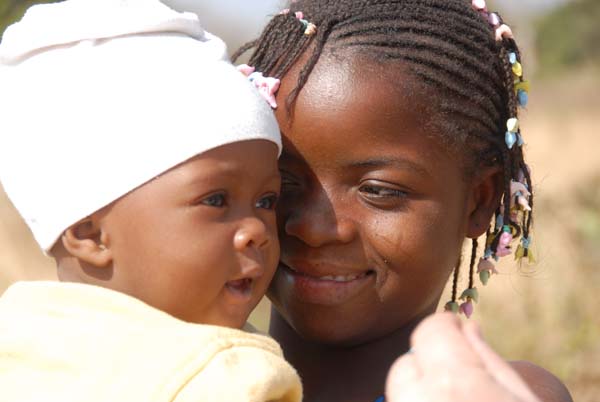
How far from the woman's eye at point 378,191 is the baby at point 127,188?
36cm

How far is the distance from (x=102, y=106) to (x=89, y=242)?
0.29 metres

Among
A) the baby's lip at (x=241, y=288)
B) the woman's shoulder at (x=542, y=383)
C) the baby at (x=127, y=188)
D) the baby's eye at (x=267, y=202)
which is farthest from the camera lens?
the woman's shoulder at (x=542, y=383)

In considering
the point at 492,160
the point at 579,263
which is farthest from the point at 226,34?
the point at 492,160

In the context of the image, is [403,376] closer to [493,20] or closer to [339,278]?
[339,278]

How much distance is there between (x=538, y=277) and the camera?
6.79 meters

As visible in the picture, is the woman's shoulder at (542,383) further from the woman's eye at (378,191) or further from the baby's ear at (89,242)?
the baby's ear at (89,242)

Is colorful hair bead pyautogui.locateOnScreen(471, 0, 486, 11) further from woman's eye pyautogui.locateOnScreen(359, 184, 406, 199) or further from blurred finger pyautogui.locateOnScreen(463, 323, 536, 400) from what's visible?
blurred finger pyautogui.locateOnScreen(463, 323, 536, 400)

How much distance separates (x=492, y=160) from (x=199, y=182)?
1.00 m

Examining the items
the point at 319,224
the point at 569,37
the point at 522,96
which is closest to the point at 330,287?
the point at 319,224

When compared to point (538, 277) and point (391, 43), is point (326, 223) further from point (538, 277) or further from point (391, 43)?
point (538, 277)

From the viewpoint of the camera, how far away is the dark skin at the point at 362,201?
107 inches

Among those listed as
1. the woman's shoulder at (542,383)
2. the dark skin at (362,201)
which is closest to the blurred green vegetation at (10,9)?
the dark skin at (362,201)

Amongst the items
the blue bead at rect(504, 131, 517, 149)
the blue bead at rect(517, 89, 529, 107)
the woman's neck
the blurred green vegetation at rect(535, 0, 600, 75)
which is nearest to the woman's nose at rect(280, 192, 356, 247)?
the woman's neck

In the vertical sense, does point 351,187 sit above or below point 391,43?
below
